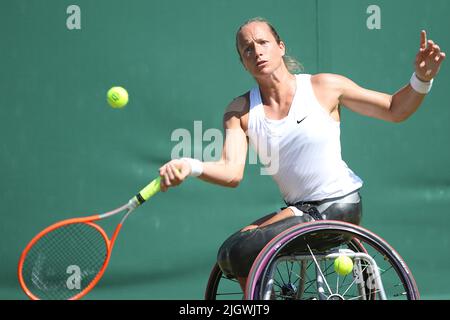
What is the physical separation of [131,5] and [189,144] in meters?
0.71

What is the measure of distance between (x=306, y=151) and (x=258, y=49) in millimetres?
382

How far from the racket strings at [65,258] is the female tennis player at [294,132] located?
1.84 ft

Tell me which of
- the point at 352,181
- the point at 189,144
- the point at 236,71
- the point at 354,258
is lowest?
the point at 354,258

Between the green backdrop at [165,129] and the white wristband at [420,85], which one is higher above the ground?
the green backdrop at [165,129]

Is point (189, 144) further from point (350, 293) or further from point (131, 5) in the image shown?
point (350, 293)

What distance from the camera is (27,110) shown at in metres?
3.70

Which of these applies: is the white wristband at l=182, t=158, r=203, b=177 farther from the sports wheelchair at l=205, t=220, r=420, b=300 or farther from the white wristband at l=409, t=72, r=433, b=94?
the white wristband at l=409, t=72, r=433, b=94

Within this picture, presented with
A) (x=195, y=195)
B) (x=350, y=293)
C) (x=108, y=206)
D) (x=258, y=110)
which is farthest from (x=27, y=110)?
(x=350, y=293)

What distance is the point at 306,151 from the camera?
2.58 metres

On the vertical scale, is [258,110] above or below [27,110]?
below

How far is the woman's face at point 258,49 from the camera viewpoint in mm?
2648

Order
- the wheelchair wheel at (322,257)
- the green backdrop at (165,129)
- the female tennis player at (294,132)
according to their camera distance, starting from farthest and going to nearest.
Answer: the green backdrop at (165,129)
the female tennis player at (294,132)
the wheelchair wheel at (322,257)

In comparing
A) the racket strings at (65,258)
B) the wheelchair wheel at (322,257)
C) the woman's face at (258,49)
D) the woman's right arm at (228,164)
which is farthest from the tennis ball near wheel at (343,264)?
the racket strings at (65,258)

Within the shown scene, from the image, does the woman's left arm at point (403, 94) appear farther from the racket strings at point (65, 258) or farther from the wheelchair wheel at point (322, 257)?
the racket strings at point (65, 258)
